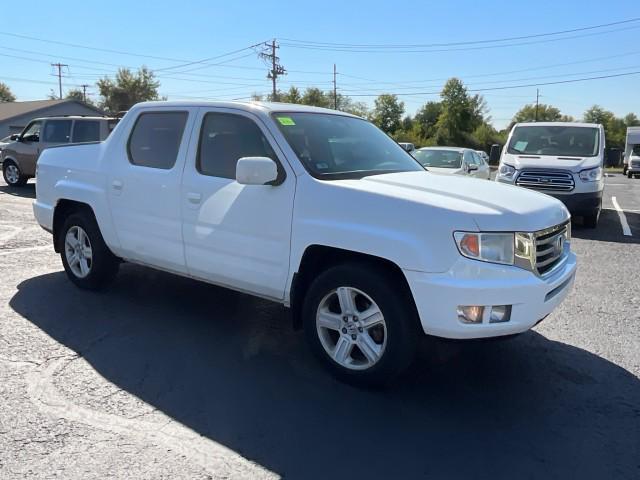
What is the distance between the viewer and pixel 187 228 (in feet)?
15.1

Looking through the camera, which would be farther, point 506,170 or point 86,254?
→ point 506,170

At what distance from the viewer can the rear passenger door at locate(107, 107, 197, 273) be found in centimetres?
473

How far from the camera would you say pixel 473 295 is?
3.31 m

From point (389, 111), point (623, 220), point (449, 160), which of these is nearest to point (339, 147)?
point (449, 160)

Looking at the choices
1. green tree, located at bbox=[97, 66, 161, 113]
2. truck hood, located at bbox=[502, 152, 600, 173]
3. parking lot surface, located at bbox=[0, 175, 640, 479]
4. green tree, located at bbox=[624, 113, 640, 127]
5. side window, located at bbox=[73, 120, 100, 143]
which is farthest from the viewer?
green tree, located at bbox=[624, 113, 640, 127]

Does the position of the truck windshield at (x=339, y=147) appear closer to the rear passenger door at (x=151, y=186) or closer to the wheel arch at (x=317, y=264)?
the wheel arch at (x=317, y=264)

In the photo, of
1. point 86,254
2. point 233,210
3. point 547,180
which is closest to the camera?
point 233,210

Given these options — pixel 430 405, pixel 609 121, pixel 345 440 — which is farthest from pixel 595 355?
pixel 609 121

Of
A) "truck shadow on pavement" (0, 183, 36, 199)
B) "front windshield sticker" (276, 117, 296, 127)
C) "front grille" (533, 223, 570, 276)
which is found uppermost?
"front windshield sticker" (276, 117, 296, 127)

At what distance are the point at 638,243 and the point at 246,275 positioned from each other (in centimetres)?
764

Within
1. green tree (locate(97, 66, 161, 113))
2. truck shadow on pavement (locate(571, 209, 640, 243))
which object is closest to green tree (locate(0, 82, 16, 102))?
green tree (locate(97, 66, 161, 113))

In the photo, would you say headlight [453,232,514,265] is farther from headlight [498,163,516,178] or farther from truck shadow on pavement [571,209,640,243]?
headlight [498,163,516,178]

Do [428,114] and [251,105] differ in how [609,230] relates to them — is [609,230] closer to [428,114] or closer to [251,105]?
[251,105]

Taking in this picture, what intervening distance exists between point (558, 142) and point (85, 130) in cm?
1126
